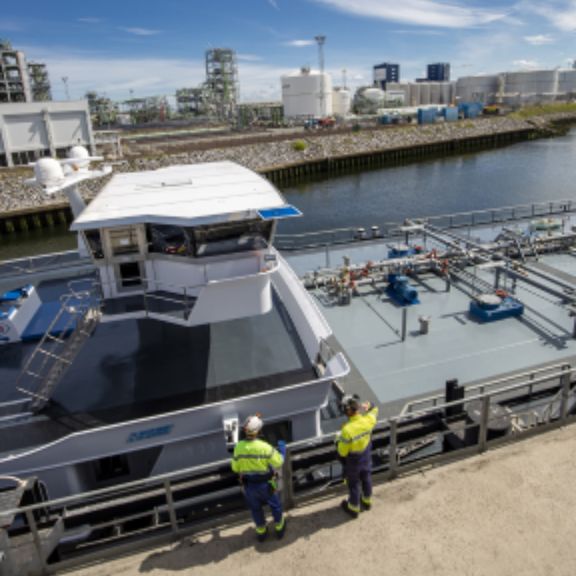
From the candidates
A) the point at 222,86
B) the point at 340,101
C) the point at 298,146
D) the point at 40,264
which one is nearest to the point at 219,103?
the point at 222,86

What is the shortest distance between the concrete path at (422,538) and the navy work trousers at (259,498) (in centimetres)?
41

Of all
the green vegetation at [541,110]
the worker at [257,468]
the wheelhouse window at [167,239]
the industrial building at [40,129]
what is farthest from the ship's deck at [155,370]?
the green vegetation at [541,110]

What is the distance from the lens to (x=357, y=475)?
20.2ft

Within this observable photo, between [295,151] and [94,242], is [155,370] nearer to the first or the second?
[94,242]

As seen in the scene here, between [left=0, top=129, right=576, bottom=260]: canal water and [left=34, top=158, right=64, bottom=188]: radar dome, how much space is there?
2801cm

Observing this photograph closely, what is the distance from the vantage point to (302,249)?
1988 cm

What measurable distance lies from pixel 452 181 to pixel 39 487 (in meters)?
56.7

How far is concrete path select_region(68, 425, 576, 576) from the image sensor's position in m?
5.68

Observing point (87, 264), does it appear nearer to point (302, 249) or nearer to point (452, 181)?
point (302, 249)

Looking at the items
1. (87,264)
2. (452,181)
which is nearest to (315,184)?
(452,181)

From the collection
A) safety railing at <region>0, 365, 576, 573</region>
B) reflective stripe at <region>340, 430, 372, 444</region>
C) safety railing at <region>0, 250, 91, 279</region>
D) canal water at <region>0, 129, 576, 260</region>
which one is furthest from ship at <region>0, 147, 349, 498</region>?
canal water at <region>0, 129, 576, 260</region>

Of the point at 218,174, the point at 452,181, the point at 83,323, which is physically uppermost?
the point at 218,174

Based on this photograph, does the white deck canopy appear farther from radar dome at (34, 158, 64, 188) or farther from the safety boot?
the safety boot

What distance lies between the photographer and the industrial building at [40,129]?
5547 centimetres
